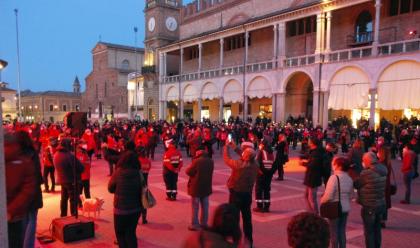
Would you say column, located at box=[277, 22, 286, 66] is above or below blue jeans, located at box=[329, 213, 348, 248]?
above

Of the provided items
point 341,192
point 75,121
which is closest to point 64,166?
point 75,121

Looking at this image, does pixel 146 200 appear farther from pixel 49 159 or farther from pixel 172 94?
pixel 172 94

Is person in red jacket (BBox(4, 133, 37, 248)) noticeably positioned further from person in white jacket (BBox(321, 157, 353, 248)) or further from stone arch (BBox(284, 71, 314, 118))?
stone arch (BBox(284, 71, 314, 118))

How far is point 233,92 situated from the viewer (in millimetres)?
36438

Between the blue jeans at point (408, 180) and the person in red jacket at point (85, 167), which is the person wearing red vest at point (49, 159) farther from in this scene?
the blue jeans at point (408, 180)

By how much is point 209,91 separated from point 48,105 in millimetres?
66911

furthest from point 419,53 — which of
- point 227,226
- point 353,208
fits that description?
point 227,226

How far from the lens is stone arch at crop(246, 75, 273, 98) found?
32.4 meters

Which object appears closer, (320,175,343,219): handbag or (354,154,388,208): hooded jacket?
(320,175,343,219): handbag

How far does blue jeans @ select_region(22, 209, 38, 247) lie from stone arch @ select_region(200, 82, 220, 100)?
111 ft

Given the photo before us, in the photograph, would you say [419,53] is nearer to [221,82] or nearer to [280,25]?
[280,25]

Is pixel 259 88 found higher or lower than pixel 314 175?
higher

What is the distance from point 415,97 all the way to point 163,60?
33.6 meters

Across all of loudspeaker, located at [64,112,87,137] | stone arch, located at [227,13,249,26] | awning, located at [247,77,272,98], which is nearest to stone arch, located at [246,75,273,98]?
awning, located at [247,77,272,98]
